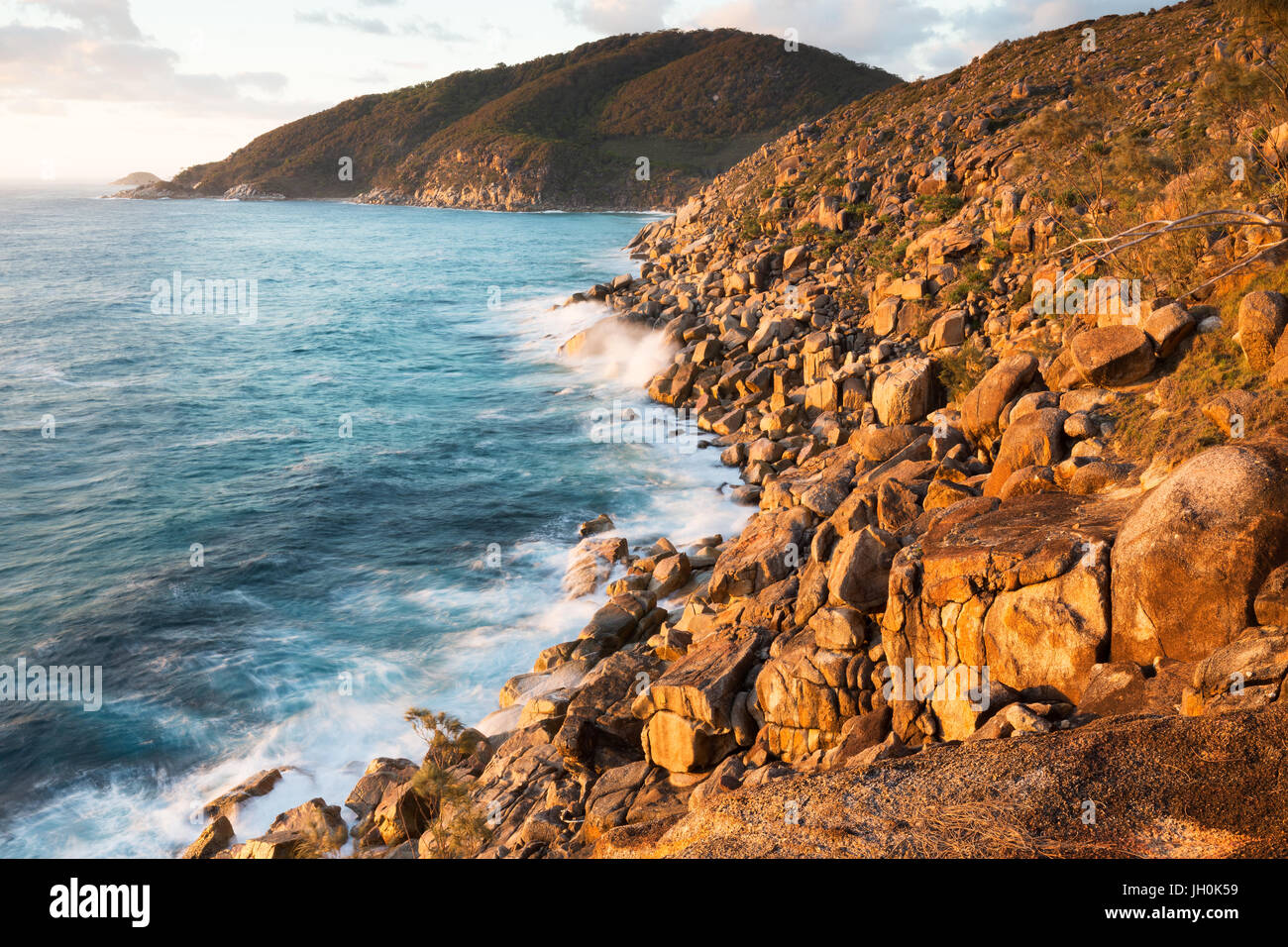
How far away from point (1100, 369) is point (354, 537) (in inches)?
709

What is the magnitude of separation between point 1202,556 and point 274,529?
68.3 feet

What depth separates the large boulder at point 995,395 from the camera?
14766 millimetres

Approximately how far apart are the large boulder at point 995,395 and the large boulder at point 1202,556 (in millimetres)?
6014

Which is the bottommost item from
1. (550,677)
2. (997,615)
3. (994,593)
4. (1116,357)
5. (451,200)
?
(550,677)

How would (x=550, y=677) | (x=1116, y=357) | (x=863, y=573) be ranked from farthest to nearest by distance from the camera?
(x=550, y=677) → (x=1116, y=357) → (x=863, y=573)

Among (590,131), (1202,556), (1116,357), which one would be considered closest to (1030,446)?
(1116,357)

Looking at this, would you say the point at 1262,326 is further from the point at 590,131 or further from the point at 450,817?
the point at 590,131

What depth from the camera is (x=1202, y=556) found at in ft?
26.6

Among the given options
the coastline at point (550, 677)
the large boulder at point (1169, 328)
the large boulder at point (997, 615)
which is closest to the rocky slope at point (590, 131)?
the coastline at point (550, 677)

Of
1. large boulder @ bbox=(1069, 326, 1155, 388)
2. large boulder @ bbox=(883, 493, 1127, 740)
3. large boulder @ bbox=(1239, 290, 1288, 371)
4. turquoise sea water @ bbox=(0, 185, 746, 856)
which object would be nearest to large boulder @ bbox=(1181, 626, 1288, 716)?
large boulder @ bbox=(883, 493, 1127, 740)

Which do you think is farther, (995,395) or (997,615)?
(995,395)

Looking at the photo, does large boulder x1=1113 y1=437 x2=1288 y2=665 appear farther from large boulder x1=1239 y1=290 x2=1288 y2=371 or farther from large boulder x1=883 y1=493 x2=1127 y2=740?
large boulder x1=1239 y1=290 x2=1288 y2=371

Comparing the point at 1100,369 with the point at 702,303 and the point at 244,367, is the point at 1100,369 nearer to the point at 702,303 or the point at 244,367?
the point at 702,303
